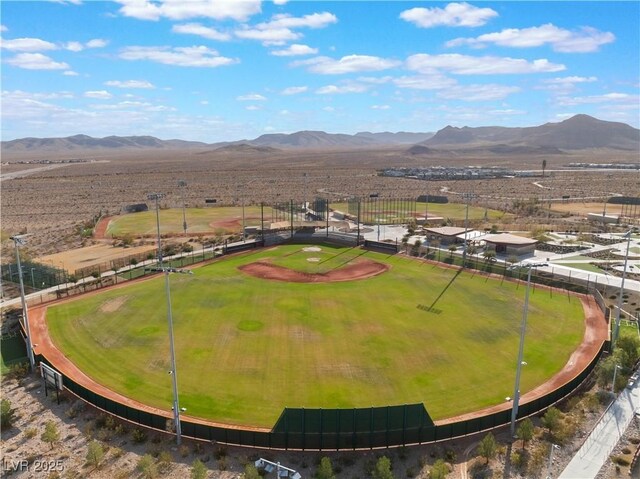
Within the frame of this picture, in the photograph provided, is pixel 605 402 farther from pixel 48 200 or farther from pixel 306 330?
pixel 48 200

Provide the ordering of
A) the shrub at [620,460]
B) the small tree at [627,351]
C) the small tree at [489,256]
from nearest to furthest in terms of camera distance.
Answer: the shrub at [620,460]
the small tree at [627,351]
the small tree at [489,256]

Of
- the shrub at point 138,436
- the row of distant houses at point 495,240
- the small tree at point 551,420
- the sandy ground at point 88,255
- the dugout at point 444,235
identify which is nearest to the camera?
the shrub at point 138,436

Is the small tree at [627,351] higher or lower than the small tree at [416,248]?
lower

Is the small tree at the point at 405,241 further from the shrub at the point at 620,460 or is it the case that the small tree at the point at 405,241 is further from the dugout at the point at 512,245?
the shrub at the point at 620,460

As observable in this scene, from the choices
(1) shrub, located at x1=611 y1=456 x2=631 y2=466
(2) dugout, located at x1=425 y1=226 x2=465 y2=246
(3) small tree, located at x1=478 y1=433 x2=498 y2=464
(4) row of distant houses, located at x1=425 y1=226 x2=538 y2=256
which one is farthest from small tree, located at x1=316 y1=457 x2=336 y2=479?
(2) dugout, located at x1=425 y1=226 x2=465 y2=246

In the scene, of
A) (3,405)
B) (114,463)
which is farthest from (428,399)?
(3,405)

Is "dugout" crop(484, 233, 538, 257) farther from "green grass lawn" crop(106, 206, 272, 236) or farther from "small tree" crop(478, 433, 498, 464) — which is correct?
"small tree" crop(478, 433, 498, 464)

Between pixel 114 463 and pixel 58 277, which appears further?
pixel 58 277

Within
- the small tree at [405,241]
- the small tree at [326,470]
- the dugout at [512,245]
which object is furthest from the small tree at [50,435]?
the dugout at [512,245]
